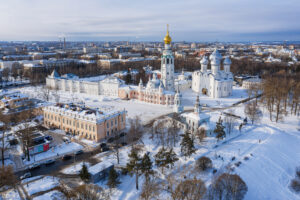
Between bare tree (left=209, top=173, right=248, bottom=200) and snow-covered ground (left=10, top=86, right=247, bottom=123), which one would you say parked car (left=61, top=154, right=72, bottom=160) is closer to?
snow-covered ground (left=10, top=86, right=247, bottom=123)

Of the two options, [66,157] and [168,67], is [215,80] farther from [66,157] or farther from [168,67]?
[66,157]

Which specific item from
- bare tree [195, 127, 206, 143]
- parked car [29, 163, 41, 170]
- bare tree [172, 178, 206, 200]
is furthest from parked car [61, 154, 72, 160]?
bare tree [195, 127, 206, 143]

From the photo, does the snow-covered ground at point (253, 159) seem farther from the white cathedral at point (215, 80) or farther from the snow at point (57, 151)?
the white cathedral at point (215, 80)

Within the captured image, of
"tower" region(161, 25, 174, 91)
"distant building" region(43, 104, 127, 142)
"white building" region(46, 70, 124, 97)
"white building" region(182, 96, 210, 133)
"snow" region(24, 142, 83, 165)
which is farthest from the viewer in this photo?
"white building" region(46, 70, 124, 97)

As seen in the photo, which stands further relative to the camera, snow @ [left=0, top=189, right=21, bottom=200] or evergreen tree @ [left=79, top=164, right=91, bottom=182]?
evergreen tree @ [left=79, top=164, right=91, bottom=182]

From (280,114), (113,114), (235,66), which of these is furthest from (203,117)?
(235,66)

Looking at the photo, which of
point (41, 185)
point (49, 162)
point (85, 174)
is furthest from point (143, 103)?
point (41, 185)

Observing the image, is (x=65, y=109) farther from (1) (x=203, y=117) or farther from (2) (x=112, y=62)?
(2) (x=112, y=62)
